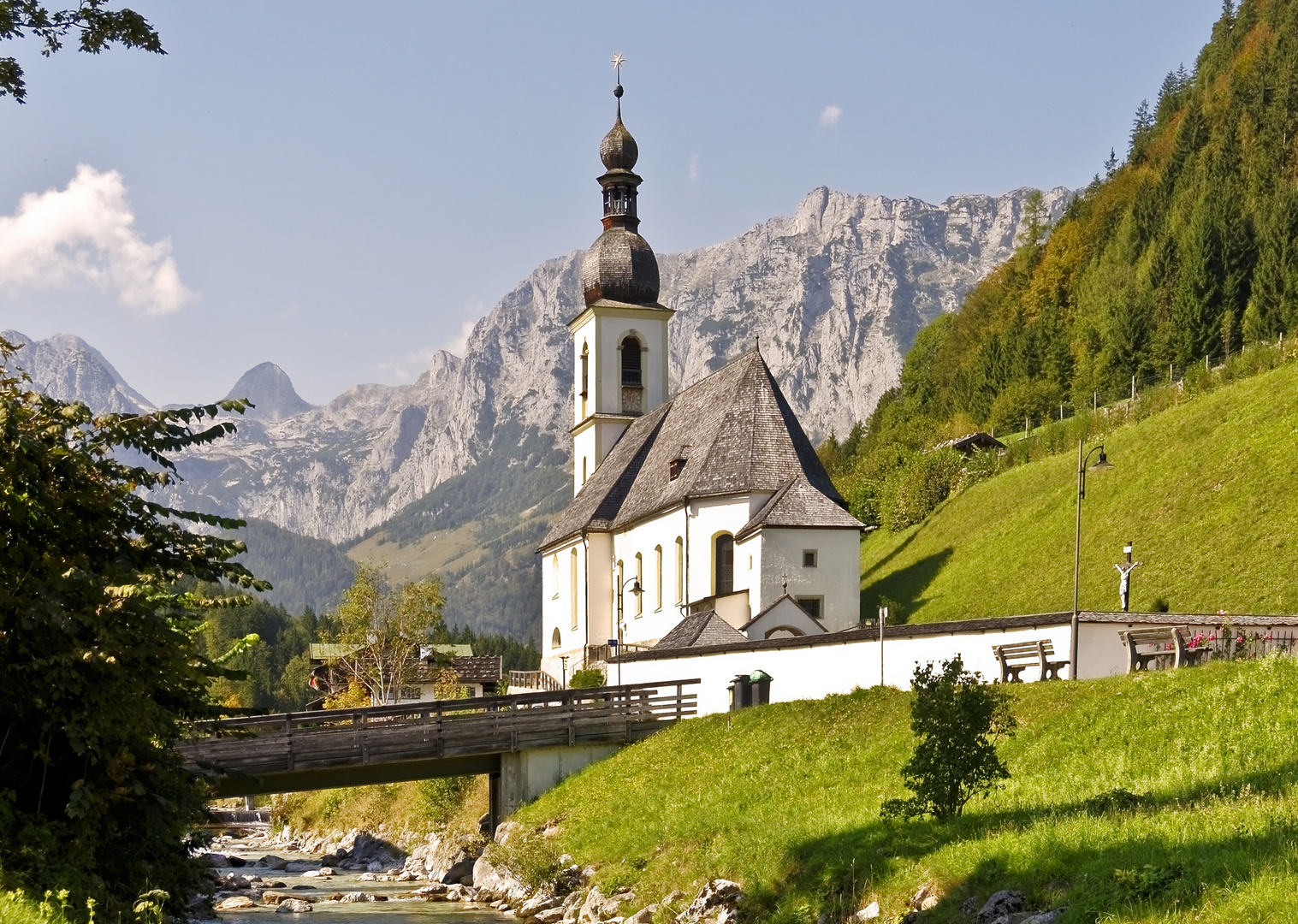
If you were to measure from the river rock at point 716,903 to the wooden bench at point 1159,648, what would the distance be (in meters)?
8.32

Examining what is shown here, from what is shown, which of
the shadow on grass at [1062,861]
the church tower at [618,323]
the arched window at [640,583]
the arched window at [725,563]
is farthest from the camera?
the church tower at [618,323]

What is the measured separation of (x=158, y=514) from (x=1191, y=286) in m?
70.1

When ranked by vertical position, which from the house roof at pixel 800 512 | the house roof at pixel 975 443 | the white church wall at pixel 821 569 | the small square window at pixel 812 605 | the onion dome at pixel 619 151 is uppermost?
the onion dome at pixel 619 151

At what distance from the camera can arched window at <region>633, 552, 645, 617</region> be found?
180ft

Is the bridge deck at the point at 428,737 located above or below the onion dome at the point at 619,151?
below

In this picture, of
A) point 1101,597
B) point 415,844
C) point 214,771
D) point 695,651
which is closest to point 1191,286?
point 1101,597

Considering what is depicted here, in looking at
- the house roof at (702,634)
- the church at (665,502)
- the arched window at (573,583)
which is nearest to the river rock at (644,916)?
the house roof at (702,634)

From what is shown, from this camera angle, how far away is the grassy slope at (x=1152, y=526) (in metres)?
41.4

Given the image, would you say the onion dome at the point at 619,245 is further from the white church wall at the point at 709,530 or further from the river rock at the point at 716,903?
the river rock at the point at 716,903

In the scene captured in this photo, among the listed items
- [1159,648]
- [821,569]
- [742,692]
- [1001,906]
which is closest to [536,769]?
[742,692]

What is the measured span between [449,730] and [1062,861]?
71.1ft

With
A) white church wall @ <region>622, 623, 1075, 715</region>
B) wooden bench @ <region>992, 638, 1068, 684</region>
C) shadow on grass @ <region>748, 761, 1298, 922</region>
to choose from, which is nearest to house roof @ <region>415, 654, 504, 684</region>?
white church wall @ <region>622, 623, 1075, 715</region>

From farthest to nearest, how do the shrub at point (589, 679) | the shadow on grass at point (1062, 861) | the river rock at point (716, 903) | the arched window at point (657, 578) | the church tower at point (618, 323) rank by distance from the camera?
the church tower at point (618, 323) → the arched window at point (657, 578) → the shrub at point (589, 679) → the river rock at point (716, 903) → the shadow on grass at point (1062, 861)

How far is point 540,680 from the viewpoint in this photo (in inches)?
2489
